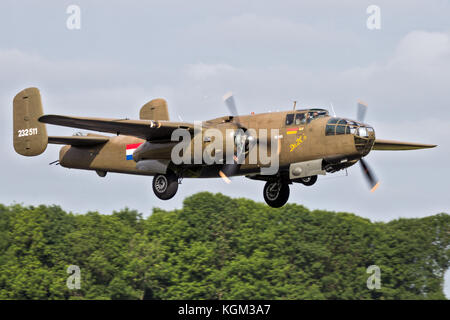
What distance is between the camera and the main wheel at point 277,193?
3441cm

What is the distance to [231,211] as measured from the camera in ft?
329

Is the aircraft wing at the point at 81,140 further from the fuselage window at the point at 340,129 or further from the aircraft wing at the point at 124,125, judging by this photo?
the fuselage window at the point at 340,129

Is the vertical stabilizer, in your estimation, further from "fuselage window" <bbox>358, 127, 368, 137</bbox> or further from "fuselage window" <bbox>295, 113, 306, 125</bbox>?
"fuselage window" <bbox>358, 127, 368, 137</bbox>

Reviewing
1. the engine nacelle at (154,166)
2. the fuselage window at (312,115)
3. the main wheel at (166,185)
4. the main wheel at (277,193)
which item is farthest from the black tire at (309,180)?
the engine nacelle at (154,166)

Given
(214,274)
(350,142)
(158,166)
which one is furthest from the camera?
(214,274)

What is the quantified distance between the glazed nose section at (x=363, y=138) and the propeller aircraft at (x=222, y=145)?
0.04m

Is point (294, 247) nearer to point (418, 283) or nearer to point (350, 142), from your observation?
point (418, 283)

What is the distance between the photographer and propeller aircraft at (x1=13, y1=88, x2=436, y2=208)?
101 feet

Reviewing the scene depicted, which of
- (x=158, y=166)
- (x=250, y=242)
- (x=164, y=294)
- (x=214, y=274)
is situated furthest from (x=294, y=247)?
(x=158, y=166)

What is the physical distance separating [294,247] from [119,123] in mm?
72444

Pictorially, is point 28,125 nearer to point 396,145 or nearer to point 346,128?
point 346,128

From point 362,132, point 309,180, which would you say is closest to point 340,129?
point 362,132

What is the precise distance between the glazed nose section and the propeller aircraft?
0.12 feet

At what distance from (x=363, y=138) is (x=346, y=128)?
0.81m
